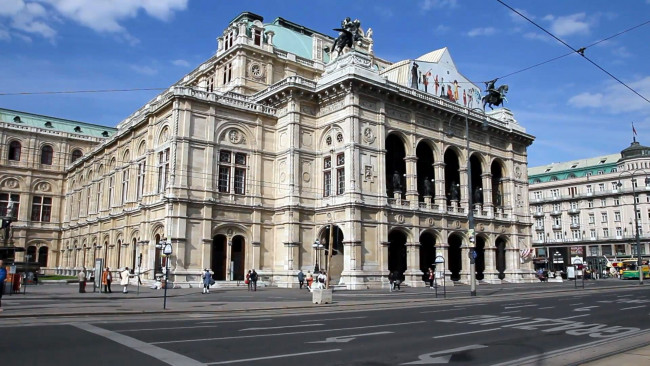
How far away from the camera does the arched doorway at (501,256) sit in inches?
2183

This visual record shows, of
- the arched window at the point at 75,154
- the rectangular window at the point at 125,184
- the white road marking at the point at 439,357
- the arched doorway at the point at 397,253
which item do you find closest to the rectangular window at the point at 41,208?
the arched window at the point at 75,154

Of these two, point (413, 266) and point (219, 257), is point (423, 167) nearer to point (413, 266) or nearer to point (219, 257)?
point (413, 266)

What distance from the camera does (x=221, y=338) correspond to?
12648 millimetres

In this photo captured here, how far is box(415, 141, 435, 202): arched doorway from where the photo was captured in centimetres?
4982

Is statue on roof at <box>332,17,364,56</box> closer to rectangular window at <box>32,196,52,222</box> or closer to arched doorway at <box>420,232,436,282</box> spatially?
arched doorway at <box>420,232,436,282</box>

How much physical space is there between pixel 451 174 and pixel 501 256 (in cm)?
1100

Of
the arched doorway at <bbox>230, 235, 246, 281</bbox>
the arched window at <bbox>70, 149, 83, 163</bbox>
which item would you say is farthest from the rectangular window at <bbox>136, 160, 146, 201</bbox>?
the arched window at <bbox>70, 149, 83, 163</bbox>

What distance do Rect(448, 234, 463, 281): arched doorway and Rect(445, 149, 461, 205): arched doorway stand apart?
3921 mm

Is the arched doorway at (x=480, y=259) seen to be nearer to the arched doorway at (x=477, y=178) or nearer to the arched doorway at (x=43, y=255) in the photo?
the arched doorway at (x=477, y=178)

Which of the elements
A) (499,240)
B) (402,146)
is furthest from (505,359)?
(499,240)

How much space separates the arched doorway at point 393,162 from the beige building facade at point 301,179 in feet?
0.43

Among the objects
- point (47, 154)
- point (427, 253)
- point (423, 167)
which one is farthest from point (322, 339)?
point (47, 154)

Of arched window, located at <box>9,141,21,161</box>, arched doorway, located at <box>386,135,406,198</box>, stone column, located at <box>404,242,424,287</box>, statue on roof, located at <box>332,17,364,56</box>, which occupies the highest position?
statue on roof, located at <box>332,17,364,56</box>

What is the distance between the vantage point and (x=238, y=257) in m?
43.3
